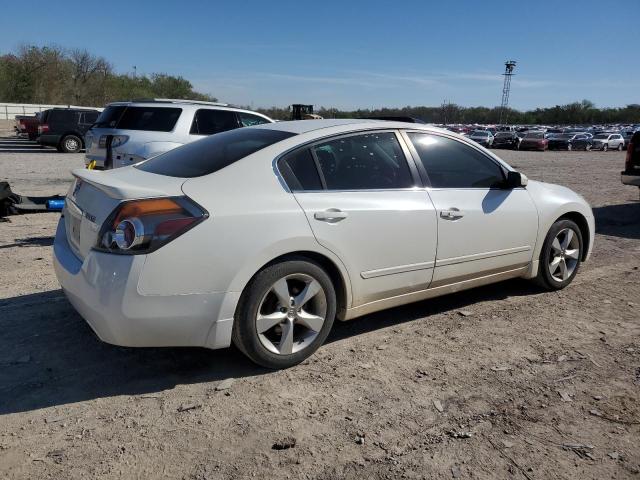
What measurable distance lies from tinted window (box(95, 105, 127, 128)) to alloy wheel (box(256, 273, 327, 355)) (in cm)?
650

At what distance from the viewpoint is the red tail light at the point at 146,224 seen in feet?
9.72

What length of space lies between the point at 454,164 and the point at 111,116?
265 inches

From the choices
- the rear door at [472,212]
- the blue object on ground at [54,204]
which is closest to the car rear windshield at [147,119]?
the blue object on ground at [54,204]

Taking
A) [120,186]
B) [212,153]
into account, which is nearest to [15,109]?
[212,153]

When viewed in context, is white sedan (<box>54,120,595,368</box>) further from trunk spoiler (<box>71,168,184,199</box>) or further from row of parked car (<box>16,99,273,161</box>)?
row of parked car (<box>16,99,273,161</box>)

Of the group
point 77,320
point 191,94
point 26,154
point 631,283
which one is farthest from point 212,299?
point 191,94

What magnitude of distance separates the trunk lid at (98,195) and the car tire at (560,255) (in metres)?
3.43

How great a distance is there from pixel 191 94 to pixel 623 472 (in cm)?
6698

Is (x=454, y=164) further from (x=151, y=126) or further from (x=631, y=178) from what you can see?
(x=631, y=178)

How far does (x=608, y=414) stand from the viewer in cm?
308

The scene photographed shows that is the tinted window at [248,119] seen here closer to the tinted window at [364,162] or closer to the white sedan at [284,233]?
the white sedan at [284,233]

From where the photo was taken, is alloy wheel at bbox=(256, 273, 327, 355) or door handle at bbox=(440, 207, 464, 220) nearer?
alloy wheel at bbox=(256, 273, 327, 355)

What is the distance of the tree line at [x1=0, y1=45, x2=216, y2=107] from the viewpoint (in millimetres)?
54438

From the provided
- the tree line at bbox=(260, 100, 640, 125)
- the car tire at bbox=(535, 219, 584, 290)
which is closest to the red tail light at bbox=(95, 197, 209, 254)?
the car tire at bbox=(535, 219, 584, 290)
